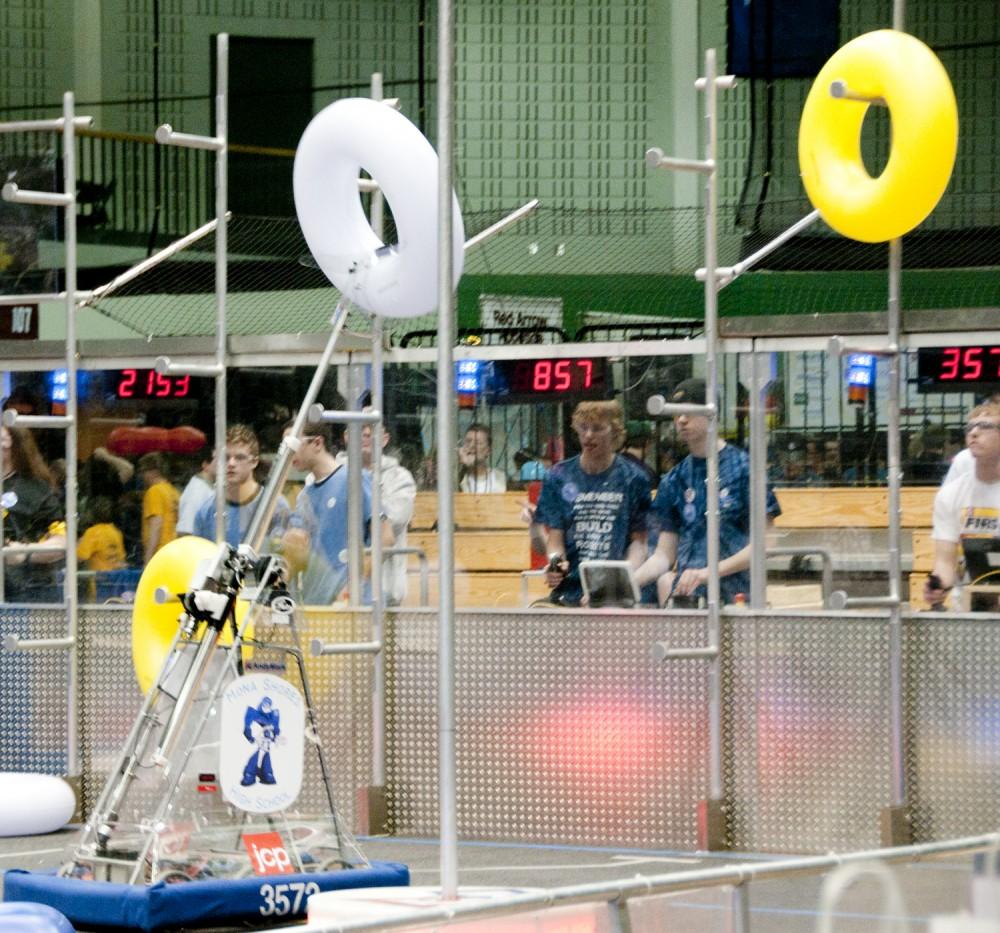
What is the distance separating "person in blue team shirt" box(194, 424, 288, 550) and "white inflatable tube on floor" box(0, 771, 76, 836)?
1291 mm

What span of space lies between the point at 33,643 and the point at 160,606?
1006 mm

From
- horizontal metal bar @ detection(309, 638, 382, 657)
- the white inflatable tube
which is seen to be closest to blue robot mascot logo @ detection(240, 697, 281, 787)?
horizontal metal bar @ detection(309, 638, 382, 657)

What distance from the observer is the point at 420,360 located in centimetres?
874

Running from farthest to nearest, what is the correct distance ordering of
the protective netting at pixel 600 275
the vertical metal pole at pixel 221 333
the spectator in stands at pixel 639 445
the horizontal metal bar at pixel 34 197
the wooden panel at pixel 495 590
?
the protective netting at pixel 600 275 < the vertical metal pole at pixel 221 333 < the horizontal metal bar at pixel 34 197 < the wooden panel at pixel 495 590 < the spectator in stands at pixel 639 445

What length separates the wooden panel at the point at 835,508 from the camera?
7.98 meters

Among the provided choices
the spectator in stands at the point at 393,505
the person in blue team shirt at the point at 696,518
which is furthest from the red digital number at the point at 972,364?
the spectator in stands at the point at 393,505

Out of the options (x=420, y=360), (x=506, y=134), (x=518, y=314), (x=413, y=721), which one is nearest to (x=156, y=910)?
(x=413, y=721)

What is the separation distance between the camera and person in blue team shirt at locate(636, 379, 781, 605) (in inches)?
323

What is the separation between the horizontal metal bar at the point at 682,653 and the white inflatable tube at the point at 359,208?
179 cm

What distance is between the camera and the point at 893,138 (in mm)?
6941

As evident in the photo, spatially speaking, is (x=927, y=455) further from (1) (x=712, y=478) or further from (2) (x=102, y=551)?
(2) (x=102, y=551)

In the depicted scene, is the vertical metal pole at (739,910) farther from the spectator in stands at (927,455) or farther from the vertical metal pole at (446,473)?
the spectator in stands at (927,455)

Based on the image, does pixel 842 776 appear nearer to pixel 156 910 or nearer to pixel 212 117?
pixel 156 910

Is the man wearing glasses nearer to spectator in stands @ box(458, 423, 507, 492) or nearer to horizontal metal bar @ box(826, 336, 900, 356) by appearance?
horizontal metal bar @ box(826, 336, 900, 356)
